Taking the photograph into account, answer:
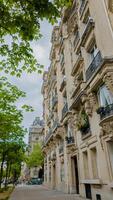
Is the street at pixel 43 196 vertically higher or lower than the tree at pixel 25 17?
lower

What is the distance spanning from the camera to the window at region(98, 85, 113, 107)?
414 inches

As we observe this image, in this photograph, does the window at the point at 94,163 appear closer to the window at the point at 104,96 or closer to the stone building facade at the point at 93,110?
the stone building facade at the point at 93,110

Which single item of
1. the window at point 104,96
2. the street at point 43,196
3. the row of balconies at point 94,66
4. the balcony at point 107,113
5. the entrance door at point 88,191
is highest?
the row of balconies at point 94,66

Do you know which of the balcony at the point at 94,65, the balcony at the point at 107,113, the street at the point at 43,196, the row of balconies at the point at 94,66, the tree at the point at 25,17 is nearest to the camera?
the tree at the point at 25,17

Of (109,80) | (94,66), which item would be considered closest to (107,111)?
(109,80)

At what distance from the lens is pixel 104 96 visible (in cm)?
1127

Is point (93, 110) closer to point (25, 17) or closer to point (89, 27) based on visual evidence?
A: point (89, 27)

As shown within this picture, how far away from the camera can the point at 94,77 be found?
1162 cm

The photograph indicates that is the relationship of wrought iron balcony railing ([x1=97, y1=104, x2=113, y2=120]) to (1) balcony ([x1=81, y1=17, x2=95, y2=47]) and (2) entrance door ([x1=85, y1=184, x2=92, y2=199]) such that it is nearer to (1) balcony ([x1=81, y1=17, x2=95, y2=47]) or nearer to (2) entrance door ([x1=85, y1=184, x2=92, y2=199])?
(2) entrance door ([x1=85, y1=184, x2=92, y2=199])

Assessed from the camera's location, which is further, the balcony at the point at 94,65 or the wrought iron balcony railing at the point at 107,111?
the balcony at the point at 94,65

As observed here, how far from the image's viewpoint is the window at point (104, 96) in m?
10.5

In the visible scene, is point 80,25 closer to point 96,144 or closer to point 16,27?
point 96,144

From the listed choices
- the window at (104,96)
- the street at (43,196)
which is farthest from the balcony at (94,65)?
the street at (43,196)

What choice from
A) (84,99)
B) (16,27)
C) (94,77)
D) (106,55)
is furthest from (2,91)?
(16,27)
